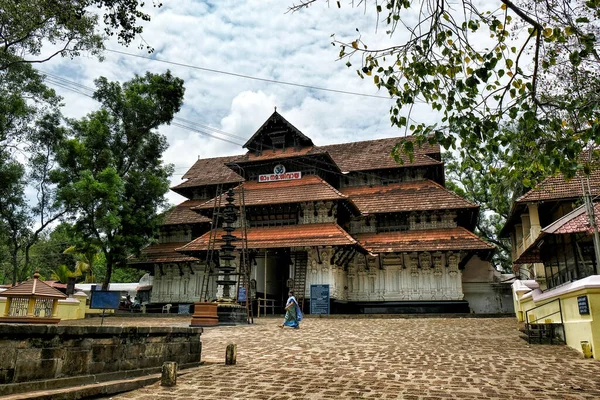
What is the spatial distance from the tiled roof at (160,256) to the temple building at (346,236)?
77mm

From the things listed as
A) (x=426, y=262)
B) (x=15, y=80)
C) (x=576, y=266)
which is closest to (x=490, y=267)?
(x=426, y=262)

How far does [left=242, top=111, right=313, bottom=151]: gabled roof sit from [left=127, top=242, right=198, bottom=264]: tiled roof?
7.75 metres

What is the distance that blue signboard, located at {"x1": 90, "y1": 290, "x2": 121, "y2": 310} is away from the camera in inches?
495

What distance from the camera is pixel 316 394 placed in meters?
5.51

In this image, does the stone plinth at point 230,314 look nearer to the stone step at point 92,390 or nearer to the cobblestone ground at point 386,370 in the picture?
the cobblestone ground at point 386,370

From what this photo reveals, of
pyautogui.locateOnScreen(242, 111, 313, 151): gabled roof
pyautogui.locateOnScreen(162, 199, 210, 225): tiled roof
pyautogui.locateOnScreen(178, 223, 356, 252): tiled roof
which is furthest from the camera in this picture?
pyautogui.locateOnScreen(162, 199, 210, 225): tiled roof

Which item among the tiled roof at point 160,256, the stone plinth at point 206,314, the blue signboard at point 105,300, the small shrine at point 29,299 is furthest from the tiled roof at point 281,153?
the small shrine at point 29,299

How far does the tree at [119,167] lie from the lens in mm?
24656

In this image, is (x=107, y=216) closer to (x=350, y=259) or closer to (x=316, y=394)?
(x=350, y=259)

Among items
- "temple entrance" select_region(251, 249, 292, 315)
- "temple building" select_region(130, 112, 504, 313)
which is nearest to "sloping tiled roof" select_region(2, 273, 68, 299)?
"temple building" select_region(130, 112, 504, 313)

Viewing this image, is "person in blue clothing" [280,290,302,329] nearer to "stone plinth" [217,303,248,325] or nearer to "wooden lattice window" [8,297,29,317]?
"stone plinth" [217,303,248,325]

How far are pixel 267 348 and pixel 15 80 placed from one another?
20.0 meters

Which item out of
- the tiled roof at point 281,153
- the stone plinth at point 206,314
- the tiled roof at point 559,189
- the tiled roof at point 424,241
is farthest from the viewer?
the tiled roof at point 281,153

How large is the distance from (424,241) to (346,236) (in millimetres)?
4362
